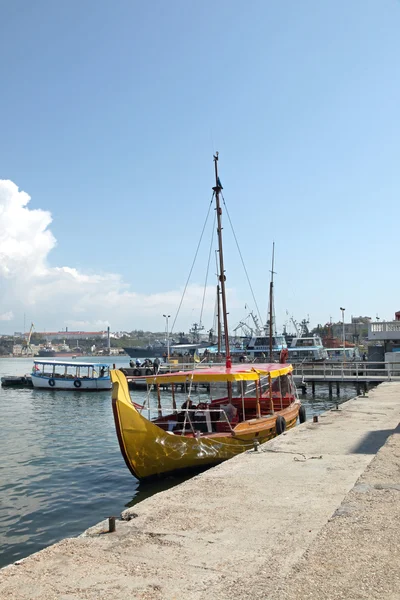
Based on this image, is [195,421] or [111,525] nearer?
[111,525]

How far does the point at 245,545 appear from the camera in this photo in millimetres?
6918

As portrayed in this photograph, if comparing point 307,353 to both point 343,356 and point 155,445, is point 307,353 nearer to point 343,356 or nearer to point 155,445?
point 343,356

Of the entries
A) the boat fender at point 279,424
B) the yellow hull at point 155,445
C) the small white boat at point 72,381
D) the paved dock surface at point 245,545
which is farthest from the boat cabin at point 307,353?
the paved dock surface at point 245,545

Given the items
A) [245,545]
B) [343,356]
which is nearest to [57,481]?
[245,545]

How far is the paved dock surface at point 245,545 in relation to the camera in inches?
215

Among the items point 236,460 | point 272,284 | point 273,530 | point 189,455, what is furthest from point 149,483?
point 272,284

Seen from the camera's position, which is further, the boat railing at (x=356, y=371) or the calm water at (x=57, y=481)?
the boat railing at (x=356, y=371)

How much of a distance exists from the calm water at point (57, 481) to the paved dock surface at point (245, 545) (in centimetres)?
360

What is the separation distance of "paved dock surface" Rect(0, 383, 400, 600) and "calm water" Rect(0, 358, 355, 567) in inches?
142

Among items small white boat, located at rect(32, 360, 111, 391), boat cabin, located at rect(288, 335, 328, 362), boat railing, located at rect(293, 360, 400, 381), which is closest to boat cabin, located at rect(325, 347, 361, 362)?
boat cabin, located at rect(288, 335, 328, 362)

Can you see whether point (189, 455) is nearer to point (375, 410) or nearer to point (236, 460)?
point (236, 460)

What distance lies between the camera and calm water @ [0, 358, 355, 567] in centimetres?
1177

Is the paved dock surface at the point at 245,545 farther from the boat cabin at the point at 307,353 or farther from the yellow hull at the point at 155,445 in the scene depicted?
the boat cabin at the point at 307,353

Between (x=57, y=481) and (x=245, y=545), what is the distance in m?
10.5
